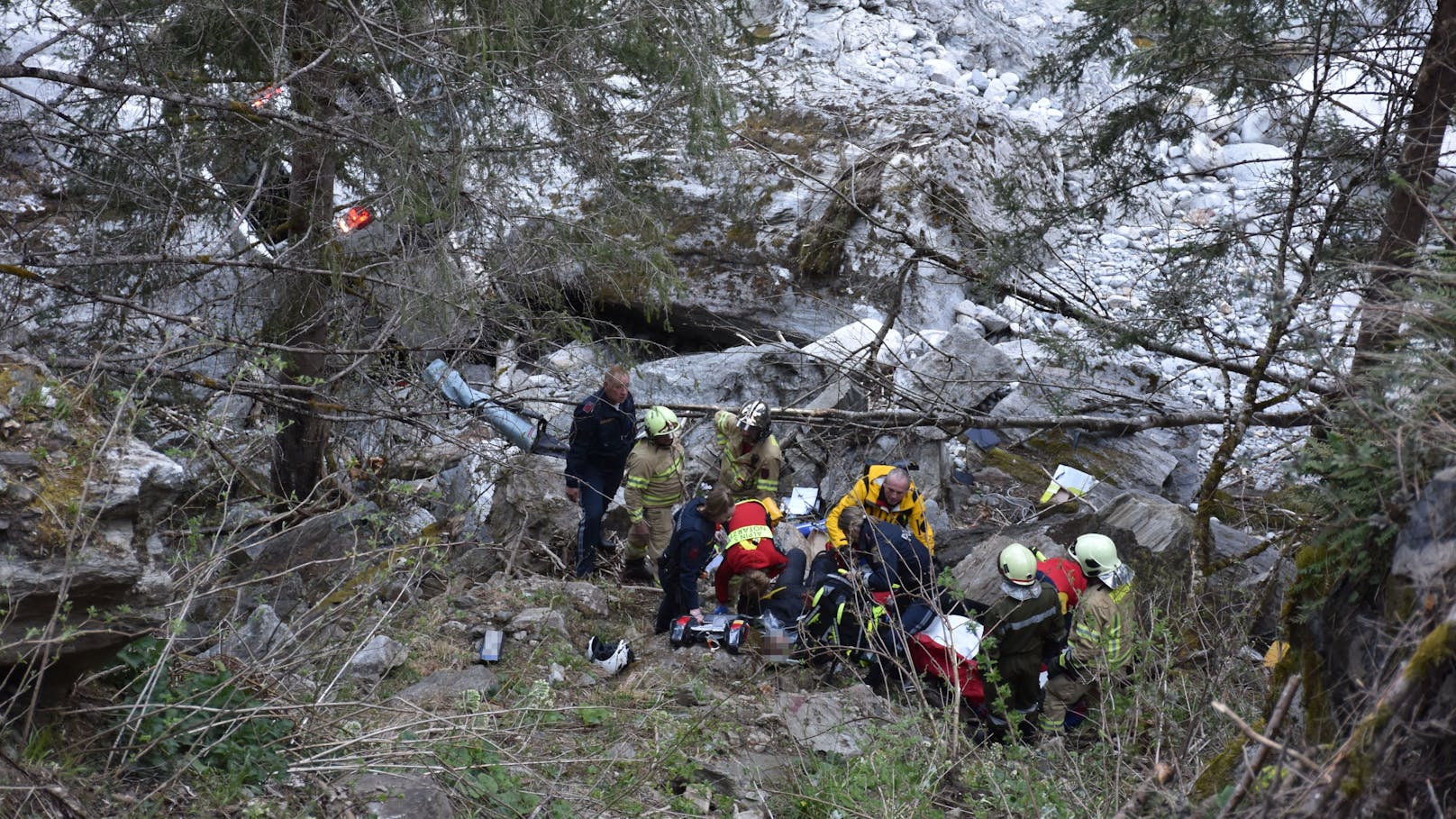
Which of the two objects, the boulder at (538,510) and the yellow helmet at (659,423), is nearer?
the yellow helmet at (659,423)

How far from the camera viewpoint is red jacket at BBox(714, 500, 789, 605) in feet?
21.1

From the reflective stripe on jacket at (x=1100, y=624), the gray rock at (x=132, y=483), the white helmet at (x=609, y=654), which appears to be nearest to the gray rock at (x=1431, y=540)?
the reflective stripe on jacket at (x=1100, y=624)

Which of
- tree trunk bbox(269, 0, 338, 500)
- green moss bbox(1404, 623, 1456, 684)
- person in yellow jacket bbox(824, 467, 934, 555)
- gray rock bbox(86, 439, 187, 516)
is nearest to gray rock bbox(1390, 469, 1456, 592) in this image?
green moss bbox(1404, 623, 1456, 684)

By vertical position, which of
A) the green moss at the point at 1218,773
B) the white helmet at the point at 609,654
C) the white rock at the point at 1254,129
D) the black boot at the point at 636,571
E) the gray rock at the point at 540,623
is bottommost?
the black boot at the point at 636,571

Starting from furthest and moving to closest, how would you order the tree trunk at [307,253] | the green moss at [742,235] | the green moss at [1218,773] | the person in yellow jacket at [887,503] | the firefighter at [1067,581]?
the green moss at [742,235] → the person in yellow jacket at [887,503] → the tree trunk at [307,253] → the firefighter at [1067,581] → the green moss at [1218,773]

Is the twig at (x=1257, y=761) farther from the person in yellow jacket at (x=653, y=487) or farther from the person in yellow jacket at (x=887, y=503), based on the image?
the person in yellow jacket at (x=653, y=487)

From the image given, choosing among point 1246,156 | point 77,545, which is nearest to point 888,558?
point 77,545

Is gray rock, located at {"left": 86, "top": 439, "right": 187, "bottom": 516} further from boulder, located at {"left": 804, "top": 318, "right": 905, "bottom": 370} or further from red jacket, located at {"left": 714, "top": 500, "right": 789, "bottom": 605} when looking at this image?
boulder, located at {"left": 804, "top": 318, "right": 905, "bottom": 370}

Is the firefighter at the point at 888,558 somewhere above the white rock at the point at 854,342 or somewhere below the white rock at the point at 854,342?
below

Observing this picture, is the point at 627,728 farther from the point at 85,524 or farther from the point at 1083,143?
the point at 1083,143

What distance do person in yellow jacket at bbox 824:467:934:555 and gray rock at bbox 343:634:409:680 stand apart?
2612 millimetres

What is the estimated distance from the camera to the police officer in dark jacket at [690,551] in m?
6.49

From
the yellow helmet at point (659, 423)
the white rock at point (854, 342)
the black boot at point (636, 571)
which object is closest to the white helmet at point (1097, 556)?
the yellow helmet at point (659, 423)


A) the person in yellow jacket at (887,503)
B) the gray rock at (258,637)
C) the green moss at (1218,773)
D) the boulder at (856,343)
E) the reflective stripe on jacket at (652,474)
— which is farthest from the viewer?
the boulder at (856,343)
